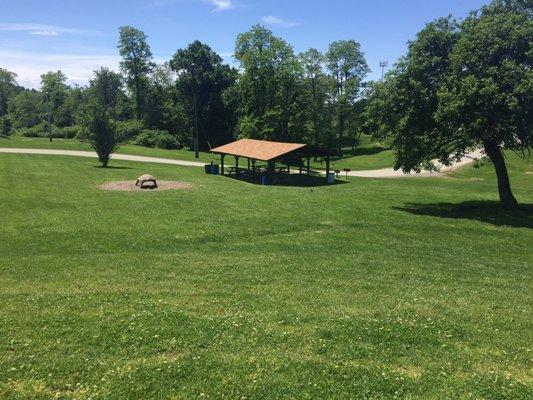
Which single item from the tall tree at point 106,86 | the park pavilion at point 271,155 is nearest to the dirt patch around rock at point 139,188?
the park pavilion at point 271,155

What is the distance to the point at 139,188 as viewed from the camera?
33000 mm

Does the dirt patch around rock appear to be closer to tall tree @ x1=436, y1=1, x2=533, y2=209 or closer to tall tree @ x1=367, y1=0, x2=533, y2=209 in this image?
tall tree @ x1=367, y1=0, x2=533, y2=209

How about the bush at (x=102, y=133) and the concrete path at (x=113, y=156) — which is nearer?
the bush at (x=102, y=133)

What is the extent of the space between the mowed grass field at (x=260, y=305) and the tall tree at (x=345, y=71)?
61.6m

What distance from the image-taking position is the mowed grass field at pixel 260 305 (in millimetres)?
6840

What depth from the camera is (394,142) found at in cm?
2823

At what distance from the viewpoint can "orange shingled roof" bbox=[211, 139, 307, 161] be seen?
4006cm

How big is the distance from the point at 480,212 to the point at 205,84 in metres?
67.3

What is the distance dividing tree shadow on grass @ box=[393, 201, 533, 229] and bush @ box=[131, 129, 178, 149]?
61.0 m

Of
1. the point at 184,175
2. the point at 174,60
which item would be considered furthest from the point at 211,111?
the point at 184,175

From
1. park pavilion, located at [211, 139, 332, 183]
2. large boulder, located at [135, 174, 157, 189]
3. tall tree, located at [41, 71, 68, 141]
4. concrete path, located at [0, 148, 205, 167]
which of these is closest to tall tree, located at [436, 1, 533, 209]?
park pavilion, located at [211, 139, 332, 183]

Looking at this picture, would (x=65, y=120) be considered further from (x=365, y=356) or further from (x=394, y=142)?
(x=365, y=356)

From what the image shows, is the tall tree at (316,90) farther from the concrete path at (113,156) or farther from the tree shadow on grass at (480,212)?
the tree shadow on grass at (480,212)

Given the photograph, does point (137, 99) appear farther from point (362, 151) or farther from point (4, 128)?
point (362, 151)
